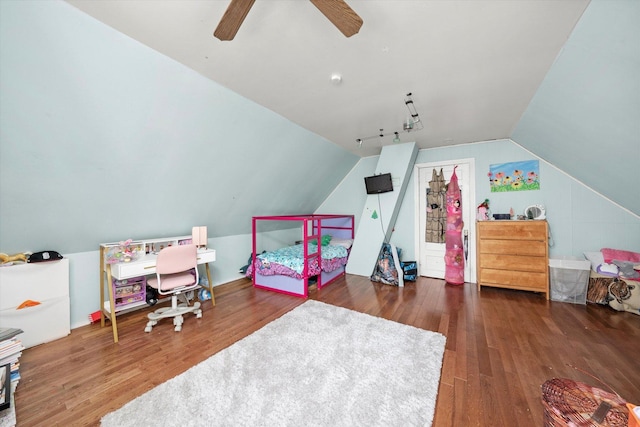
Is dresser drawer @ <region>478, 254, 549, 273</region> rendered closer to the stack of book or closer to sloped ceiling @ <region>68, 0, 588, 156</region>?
sloped ceiling @ <region>68, 0, 588, 156</region>

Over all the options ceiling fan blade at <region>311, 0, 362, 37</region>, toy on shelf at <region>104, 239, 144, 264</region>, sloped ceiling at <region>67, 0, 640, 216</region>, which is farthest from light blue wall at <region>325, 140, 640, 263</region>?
toy on shelf at <region>104, 239, 144, 264</region>

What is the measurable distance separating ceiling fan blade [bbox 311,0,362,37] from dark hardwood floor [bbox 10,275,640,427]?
248cm

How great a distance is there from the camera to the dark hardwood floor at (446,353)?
1.56 meters

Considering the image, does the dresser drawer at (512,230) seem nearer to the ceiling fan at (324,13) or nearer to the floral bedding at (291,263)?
the floral bedding at (291,263)

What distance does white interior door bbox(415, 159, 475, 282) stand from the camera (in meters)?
4.21

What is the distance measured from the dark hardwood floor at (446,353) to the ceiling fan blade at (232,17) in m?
2.42

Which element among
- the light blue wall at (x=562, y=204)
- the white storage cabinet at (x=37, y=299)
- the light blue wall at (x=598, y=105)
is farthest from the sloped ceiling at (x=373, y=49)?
the white storage cabinet at (x=37, y=299)

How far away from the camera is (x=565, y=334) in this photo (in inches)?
94.3

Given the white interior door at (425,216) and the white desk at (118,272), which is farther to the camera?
the white interior door at (425,216)

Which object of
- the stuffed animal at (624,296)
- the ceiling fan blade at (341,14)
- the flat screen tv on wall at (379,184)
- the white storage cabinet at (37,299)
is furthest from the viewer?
the flat screen tv on wall at (379,184)

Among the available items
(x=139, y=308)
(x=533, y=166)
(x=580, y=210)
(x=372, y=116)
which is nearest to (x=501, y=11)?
(x=372, y=116)

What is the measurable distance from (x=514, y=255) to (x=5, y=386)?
18.3 ft

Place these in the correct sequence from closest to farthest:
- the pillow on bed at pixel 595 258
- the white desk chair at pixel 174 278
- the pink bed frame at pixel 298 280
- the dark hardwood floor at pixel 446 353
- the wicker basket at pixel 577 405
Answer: the wicker basket at pixel 577 405, the dark hardwood floor at pixel 446 353, the white desk chair at pixel 174 278, the pillow on bed at pixel 595 258, the pink bed frame at pixel 298 280

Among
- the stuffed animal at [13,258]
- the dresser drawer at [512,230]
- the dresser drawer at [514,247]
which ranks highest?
the dresser drawer at [512,230]
